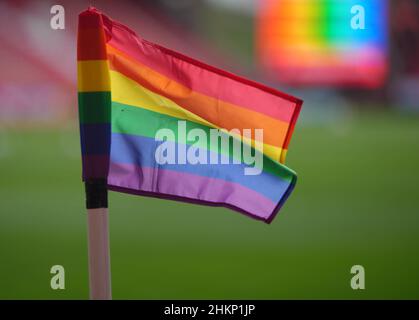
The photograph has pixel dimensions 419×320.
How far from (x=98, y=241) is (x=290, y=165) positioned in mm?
10323

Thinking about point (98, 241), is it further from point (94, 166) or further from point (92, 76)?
point (92, 76)

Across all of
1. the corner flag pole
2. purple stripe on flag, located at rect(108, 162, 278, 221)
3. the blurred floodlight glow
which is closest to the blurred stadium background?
the blurred floodlight glow

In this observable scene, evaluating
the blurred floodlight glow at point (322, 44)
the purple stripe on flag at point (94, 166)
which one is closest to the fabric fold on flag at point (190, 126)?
the purple stripe on flag at point (94, 166)

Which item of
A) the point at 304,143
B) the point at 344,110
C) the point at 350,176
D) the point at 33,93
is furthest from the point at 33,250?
the point at 344,110

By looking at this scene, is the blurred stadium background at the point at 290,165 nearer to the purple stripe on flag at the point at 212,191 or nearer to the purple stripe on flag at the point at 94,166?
the purple stripe on flag at the point at 212,191

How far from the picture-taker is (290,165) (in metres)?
13.3

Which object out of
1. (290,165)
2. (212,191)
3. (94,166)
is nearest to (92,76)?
(94,166)

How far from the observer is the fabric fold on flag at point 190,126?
3441mm

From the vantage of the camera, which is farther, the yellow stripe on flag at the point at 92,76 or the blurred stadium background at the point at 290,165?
the blurred stadium background at the point at 290,165

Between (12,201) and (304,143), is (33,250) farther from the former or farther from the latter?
(304,143)

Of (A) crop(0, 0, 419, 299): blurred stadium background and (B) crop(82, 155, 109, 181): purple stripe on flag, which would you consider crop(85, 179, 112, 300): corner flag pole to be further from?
(A) crop(0, 0, 419, 299): blurred stadium background

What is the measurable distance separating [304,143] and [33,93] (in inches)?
288

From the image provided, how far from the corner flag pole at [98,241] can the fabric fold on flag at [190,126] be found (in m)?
0.23

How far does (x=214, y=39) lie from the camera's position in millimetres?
34312
